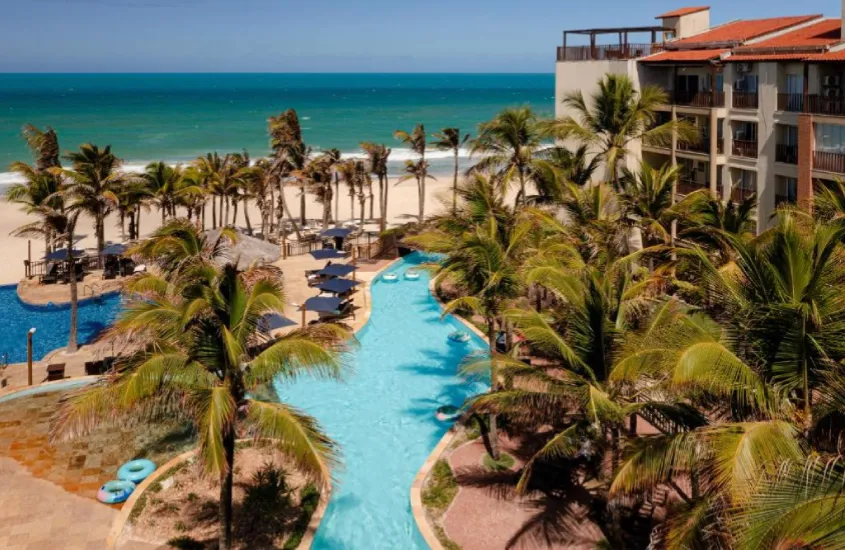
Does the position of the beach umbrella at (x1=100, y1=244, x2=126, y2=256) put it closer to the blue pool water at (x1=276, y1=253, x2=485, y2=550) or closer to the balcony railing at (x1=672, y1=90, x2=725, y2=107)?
the blue pool water at (x1=276, y1=253, x2=485, y2=550)

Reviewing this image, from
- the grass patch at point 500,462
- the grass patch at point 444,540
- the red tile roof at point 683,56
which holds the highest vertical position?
the red tile roof at point 683,56

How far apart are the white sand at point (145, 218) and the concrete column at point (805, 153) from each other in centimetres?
1383

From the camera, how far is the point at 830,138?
2581cm

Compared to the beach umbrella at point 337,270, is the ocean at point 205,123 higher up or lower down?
higher up

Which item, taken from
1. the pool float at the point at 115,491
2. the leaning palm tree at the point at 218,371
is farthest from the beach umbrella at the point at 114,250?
the leaning palm tree at the point at 218,371

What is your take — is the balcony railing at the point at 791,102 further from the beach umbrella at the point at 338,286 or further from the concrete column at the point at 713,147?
the beach umbrella at the point at 338,286

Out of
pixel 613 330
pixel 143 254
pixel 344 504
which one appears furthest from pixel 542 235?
pixel 143 254

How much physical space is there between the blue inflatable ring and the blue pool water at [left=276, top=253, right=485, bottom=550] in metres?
4.26

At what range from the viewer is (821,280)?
9914 mm

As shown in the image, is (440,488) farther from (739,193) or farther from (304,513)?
(739,193)

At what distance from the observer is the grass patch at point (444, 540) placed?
45.3 ft

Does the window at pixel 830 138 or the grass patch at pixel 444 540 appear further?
the window at pixel 830 138

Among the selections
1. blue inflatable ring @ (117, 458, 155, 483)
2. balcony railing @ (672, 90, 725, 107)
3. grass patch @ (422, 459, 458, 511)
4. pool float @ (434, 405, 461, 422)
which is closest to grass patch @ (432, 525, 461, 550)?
grass patch @ (422, 459, 458, 511)

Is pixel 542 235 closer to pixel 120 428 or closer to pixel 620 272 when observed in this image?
pixel 620 272
